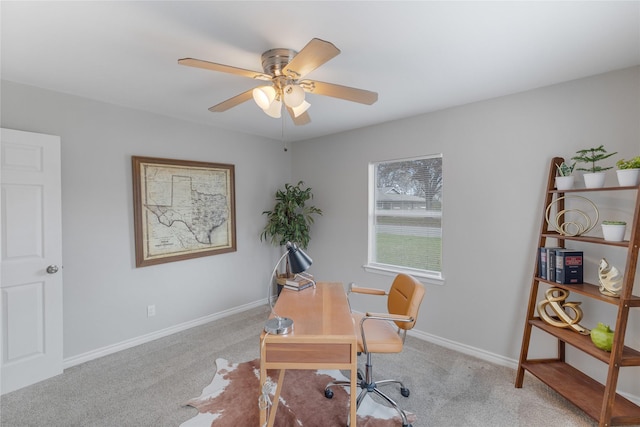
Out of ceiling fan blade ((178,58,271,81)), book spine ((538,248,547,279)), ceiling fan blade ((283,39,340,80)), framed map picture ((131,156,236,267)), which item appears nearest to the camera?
ceiling fan blade ((283,39,340,80))

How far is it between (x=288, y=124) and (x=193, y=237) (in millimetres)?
1736

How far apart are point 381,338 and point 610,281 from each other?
148cm

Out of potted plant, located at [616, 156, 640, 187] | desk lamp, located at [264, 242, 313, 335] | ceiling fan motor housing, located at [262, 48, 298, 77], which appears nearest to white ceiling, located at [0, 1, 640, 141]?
ceiling fan motor housing, located at [262, 48, 298, 77]

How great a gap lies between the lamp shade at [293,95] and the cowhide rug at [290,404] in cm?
198

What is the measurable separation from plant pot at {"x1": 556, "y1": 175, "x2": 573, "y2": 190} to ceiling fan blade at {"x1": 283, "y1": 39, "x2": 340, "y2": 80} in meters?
1.93

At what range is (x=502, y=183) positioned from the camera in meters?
2.58

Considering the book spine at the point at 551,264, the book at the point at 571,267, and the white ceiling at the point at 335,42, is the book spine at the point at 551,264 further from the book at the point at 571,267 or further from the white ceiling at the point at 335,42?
the white ceiling at the point at 335,42

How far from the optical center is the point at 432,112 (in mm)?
2992

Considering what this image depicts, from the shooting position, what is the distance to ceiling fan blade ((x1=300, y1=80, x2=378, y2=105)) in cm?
172

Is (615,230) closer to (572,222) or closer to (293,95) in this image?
(572,222)

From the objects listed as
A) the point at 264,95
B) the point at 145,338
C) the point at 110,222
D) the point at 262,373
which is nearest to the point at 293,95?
the point at 264,95

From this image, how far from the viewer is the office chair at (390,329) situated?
1.85 metres

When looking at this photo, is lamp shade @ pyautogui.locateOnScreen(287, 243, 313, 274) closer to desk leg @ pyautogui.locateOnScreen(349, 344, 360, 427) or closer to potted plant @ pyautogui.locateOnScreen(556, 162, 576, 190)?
desk leg @ pyautogui.locateOnScreen(349, 344, 360, 427)

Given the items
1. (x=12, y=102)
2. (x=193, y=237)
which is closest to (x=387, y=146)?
(x=193, y=237)
